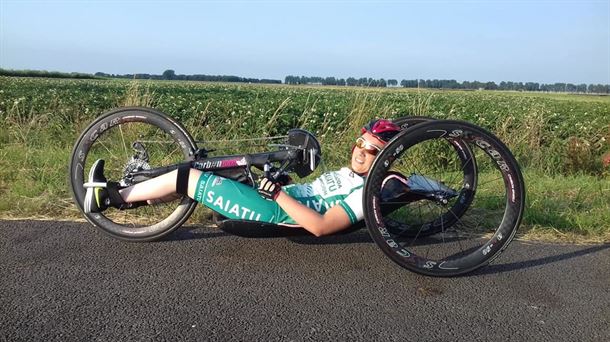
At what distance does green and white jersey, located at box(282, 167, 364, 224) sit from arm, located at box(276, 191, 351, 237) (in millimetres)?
99

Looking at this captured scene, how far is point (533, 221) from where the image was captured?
4.43 metres

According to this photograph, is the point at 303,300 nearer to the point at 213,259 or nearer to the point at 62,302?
the point at 213,259

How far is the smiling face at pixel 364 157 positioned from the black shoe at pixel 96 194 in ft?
5.66

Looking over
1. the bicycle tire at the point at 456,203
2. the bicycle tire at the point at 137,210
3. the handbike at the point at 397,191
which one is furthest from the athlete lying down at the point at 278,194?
the bicycle tire at the point at 456,203

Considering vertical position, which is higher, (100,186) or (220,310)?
(100,186)

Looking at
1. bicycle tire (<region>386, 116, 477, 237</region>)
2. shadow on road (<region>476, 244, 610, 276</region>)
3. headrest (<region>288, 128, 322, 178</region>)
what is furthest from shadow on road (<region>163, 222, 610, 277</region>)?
headrest (<region>288, 128, 322, 178</region>)

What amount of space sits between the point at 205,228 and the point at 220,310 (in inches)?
53.3

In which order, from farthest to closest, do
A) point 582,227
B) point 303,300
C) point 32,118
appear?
point 32,118
point 582,227
point 303,300

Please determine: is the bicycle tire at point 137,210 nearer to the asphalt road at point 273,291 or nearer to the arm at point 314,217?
the asphalt road at point 273,291

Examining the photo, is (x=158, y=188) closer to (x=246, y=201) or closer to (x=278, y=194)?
(x=246, y=201)

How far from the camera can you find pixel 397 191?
353cm

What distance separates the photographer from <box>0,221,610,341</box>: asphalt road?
2598 millimetres

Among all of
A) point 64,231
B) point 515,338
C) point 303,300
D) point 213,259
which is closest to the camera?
point 515,338

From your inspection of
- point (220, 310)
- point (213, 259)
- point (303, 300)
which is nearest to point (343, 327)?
point (303, 300)
